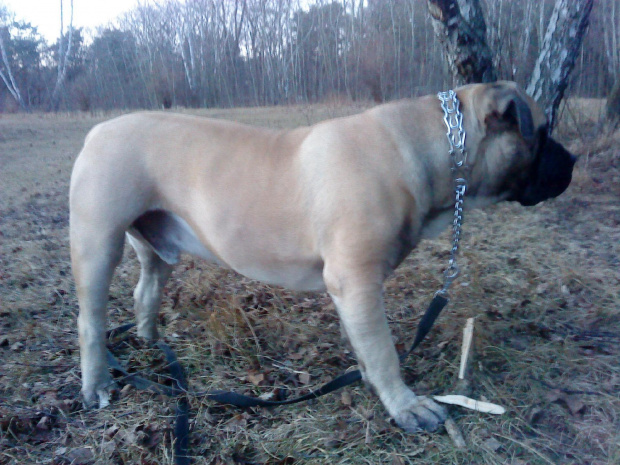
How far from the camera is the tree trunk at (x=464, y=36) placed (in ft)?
18.9

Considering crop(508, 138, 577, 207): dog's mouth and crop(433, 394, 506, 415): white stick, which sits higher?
crop(508, 138, 577, 207): dog's mouth

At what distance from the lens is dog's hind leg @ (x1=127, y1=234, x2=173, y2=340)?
11.8ft

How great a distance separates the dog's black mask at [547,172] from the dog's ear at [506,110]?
18 centimetres

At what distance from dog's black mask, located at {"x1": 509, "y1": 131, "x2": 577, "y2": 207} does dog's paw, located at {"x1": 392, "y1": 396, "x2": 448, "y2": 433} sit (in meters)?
1.25

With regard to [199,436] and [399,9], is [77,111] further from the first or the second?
[199,436]

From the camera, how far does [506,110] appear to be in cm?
268

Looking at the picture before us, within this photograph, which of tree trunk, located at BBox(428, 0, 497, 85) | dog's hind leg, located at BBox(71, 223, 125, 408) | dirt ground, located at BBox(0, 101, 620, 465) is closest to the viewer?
dirt ground, located at BBox(0, 101, 620, 465)

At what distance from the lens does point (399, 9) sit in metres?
12.1

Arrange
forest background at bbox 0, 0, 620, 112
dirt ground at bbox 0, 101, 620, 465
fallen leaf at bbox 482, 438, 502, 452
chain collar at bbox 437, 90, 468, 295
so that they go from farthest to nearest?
forest background at bbox 0, 0, 620, 112 < chain collar at bbox 437, 90, 468, 295 < dirt ground at bbox 0, 101, 620, 465 < fallen leaf at bbox 482, 438, 502, 452

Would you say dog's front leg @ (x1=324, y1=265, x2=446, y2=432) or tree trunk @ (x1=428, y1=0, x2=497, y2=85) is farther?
tree trunk @ (x1=428, y1=0, x2=497, y2=85)

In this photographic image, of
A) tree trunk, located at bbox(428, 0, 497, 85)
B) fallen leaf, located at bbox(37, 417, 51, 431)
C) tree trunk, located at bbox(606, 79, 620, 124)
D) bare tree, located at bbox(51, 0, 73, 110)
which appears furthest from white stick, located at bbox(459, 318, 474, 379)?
bare tree, located at bbox(51, 0, 73, 110)

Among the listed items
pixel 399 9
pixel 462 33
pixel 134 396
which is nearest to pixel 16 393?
pixel 134 396

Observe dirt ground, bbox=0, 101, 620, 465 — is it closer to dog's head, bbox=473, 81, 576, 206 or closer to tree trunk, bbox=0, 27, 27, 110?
dog's head, bbox=473, 81, 576, 206

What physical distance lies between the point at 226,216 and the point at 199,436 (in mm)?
1137
